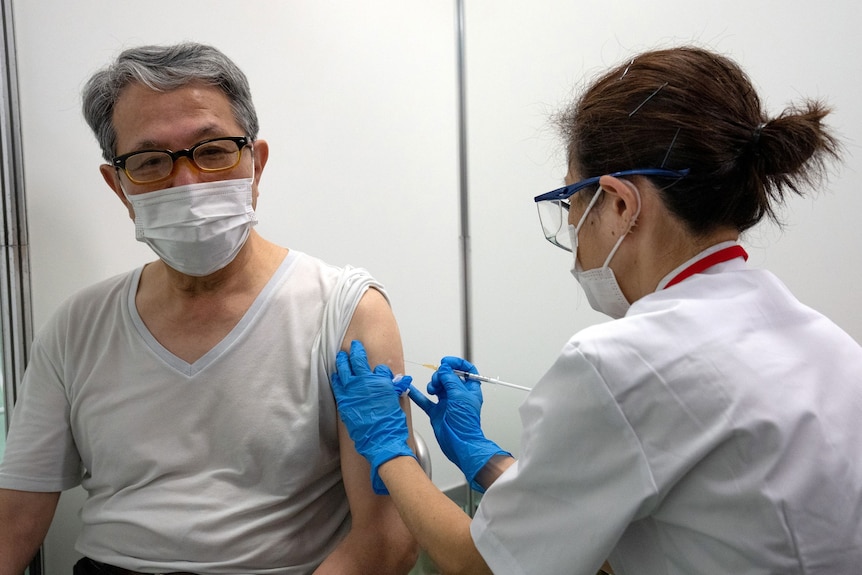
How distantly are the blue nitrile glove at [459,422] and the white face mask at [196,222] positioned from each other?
0.48 meters

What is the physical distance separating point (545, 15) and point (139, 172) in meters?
1.42

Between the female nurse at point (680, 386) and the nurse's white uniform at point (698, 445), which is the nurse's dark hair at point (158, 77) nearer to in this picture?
the female nurse at point (680, 386)

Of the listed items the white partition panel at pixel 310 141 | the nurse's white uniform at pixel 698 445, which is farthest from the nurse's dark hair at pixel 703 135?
the white partition panel at pixel 310 141

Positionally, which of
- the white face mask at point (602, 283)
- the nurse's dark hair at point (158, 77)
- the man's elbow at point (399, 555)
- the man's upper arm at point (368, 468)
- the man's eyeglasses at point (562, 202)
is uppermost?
the nurse's dark hair at point (158, 77)

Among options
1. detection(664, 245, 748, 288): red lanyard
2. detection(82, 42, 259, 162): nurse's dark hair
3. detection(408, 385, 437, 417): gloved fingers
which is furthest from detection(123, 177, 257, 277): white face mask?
detection(664, 245, 748, 288): red lanyard

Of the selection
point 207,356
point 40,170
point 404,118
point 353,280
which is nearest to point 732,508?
point 353,280

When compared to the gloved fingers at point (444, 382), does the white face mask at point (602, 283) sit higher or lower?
higher

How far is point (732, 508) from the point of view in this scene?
783mm

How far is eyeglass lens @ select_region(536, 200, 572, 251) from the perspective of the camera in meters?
1.12

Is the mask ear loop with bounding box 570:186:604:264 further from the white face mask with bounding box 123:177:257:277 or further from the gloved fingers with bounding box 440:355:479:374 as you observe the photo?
the white face mask with bounding box 123:177:257:277

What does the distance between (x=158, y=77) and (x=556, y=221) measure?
82cm

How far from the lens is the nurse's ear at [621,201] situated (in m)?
0.94

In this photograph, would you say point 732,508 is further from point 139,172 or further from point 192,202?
point 139,172

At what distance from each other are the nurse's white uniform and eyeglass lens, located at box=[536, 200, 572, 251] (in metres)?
0.28
